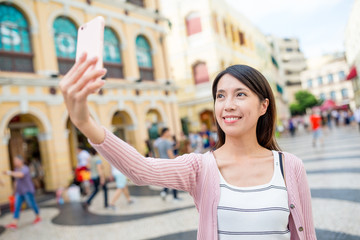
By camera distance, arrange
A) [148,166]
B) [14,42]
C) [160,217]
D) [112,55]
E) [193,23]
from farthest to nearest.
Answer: [193,23], [112,55], [14,42], [160,217], [148,166]

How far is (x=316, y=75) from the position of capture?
2389 inches

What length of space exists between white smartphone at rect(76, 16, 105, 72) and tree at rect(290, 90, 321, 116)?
2274 inches

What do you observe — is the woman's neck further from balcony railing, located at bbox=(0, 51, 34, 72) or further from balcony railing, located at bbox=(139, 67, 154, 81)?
balcony railing, located at bbox=(139, 67, 154, 81)

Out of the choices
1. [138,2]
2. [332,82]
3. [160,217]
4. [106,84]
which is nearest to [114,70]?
[106,84]

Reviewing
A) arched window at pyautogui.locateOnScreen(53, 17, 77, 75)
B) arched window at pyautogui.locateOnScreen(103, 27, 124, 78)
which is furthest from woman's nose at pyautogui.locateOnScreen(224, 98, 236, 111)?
arched window at pyautogui.locateOnScreen(103, 27, 124, 78)

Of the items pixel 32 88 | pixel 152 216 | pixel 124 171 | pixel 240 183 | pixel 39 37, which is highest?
pixel 39 37

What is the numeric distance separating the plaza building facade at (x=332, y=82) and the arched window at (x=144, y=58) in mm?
49734

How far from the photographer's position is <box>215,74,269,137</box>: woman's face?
149cm

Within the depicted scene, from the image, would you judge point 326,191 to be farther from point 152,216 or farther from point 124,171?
point 124,171

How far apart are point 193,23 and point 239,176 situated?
21.9 metres

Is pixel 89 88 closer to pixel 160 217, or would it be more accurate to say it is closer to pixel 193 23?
pixel 160 217

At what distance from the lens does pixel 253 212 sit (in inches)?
55.2

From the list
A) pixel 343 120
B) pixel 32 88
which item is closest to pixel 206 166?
pixel 32 88

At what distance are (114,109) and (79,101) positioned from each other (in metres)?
12.9
